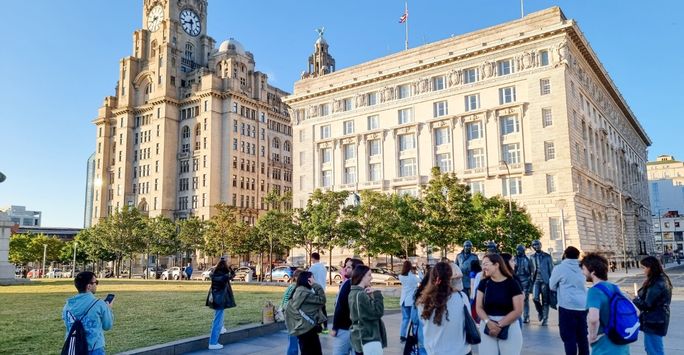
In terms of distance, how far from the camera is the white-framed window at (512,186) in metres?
53.3

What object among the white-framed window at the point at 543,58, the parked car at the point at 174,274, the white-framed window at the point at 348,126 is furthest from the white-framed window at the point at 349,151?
the parked car at the point at 174,274

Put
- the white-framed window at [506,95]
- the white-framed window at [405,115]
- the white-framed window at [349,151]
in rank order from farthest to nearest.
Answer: the white-framed window at [349,151] → the white-framed window at [405,115] → the white-framed window at [506,95]

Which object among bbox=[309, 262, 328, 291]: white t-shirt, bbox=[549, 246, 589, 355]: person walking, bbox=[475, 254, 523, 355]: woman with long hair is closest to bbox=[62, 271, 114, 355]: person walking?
bbox=[475, 254, 523, 355]: woman with long hair

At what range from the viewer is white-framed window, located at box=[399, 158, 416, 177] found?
201 ft

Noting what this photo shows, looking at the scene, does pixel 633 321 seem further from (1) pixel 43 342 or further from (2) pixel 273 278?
(2) pixel 273 278

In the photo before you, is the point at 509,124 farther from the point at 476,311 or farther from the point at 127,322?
the point at 476,311

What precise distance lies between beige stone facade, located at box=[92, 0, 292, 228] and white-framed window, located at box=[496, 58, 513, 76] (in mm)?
49616

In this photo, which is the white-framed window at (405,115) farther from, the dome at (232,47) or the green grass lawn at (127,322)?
the dome at (232,47)

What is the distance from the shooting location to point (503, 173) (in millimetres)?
53594

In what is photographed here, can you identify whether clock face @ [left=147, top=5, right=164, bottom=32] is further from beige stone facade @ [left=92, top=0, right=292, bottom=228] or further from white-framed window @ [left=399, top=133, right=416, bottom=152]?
white-framed window @ [left=399, top=133, right=416, bottom=152]

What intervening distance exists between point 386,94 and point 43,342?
5582 cm

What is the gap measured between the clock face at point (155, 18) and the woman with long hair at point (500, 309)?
103m

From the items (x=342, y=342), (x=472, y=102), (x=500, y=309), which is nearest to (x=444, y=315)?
(x=500, y=309)

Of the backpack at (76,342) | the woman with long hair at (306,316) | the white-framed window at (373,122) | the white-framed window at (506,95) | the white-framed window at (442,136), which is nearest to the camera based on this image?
the backpack at (76,342)
